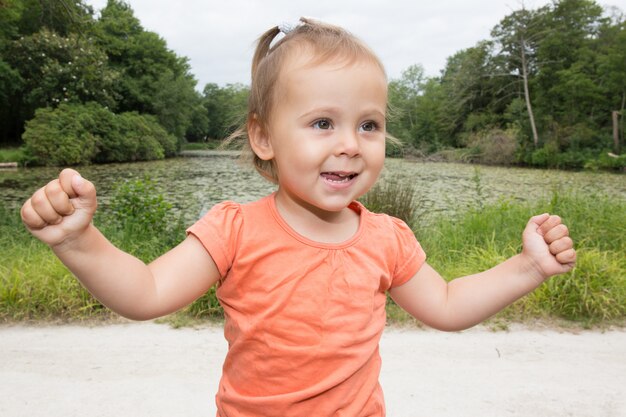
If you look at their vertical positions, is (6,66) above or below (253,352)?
above

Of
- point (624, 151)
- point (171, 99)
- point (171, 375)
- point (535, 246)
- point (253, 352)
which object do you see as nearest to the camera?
point (253, 352)

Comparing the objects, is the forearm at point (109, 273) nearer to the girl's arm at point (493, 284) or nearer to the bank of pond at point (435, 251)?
the girl's arm at point (493, 284)

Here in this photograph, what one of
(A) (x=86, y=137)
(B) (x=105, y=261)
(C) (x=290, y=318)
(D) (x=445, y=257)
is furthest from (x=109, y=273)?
(A) (x=86, y=137)

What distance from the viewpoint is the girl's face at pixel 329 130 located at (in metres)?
1.05

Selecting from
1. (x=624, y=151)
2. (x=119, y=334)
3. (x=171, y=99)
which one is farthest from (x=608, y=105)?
(x=119, y=334)

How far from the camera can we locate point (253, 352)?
1.09 meters

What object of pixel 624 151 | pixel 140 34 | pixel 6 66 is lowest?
pixel 624 151

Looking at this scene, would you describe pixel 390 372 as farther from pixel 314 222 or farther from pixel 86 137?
pixel 86 137

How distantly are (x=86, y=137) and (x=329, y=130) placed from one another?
23.4 meters

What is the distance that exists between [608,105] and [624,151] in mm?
3654

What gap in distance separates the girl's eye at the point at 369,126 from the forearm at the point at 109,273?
0.53 meters

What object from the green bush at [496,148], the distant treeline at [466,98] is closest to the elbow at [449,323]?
the distant treeline at [466,98]

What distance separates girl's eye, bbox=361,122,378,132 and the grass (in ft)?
8.69

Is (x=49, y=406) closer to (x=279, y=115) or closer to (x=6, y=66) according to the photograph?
(x=279, y=115)
